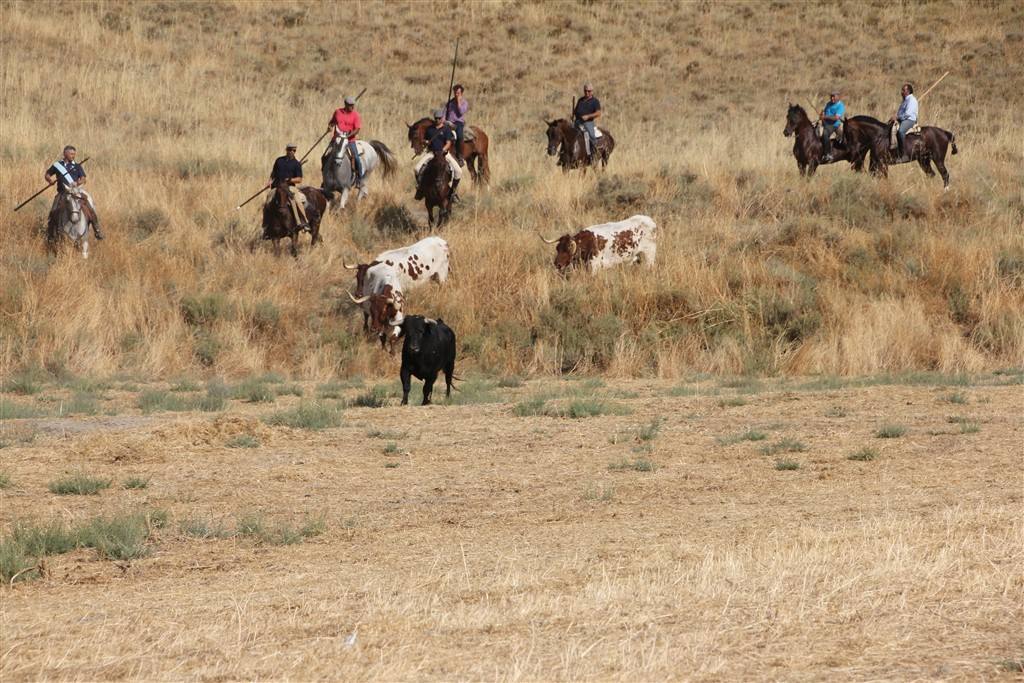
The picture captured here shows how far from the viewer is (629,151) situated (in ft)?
96.9

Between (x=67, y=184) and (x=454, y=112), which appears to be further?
(x=454, y=112)

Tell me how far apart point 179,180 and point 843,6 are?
87.5 ft

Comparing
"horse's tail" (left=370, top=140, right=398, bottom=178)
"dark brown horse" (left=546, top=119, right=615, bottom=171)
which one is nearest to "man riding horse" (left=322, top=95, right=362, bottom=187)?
"horse's tail" (left=370, top=140, right=398, bottom=178)

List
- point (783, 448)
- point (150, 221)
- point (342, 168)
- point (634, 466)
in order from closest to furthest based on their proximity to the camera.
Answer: point (634, 466) < point (783, 448) < point (150, 221) < point (342, 168)

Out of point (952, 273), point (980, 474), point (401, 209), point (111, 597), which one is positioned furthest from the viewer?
point (401, 209)

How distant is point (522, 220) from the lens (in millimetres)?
23984

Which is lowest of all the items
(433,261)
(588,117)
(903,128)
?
(433,261)

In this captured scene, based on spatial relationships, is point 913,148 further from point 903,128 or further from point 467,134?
point 467,134

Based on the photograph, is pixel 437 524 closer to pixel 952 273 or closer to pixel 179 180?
pixel 952 273

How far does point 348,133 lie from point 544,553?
17867 millimetres

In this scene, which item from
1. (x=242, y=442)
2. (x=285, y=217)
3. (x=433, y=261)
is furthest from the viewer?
(x=285, y=217)

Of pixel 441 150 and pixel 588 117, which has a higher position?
pixel 588 117

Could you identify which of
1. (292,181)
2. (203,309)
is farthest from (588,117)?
(203,309)

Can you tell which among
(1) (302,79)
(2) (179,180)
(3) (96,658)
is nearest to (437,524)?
(3) (96,658)
